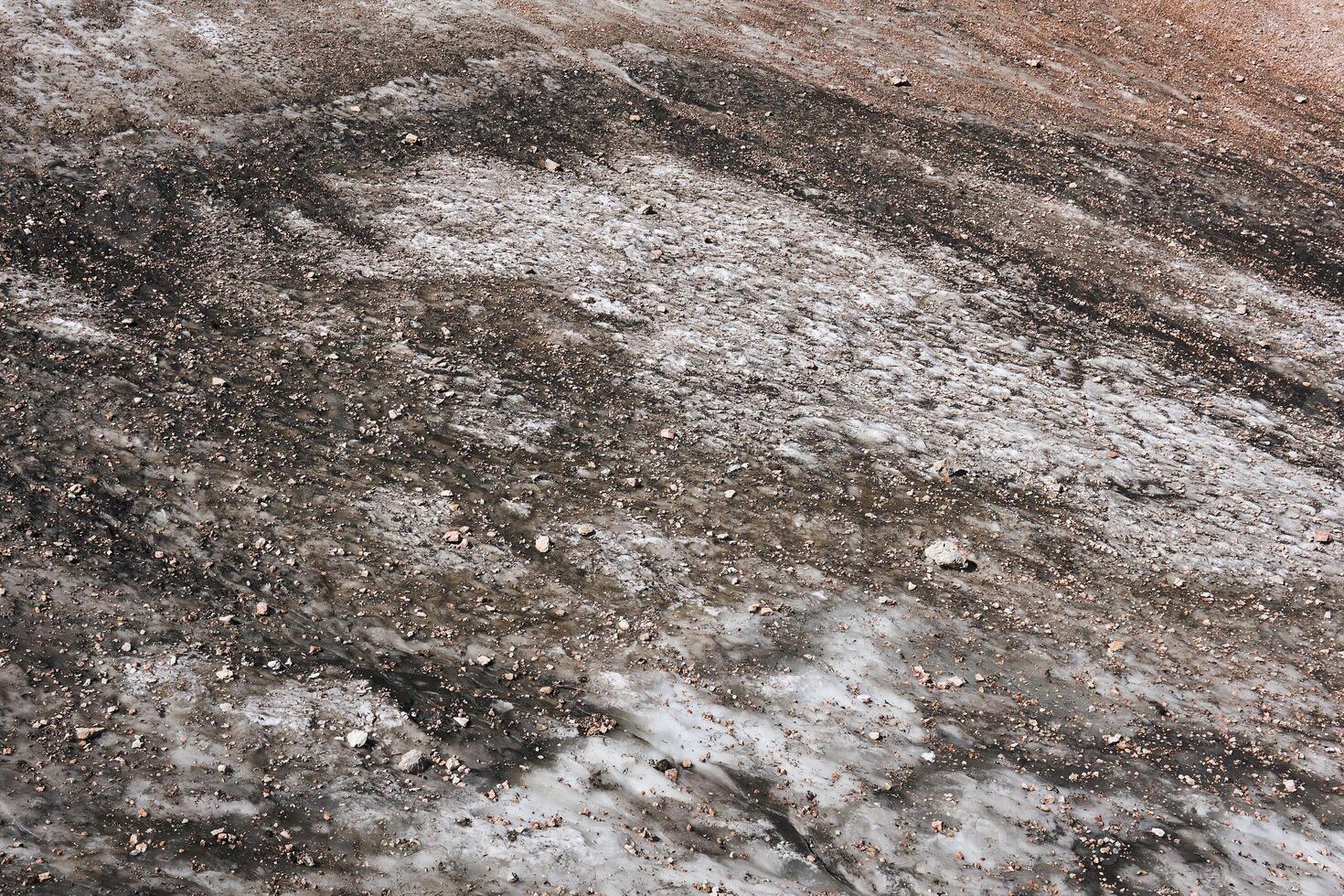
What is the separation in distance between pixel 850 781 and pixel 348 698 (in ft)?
6.88

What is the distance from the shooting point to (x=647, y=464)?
5418mm

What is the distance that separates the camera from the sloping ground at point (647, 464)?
3.81 metres

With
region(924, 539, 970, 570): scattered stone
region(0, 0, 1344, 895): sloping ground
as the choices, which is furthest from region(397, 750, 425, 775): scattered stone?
region(924, 539, 970, 570): scattered stone

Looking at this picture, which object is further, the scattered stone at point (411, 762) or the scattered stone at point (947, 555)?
the scattered stone at point (947, 555)

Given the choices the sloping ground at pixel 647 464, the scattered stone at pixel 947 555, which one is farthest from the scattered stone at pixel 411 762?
the scattered stone at pixel 947 555

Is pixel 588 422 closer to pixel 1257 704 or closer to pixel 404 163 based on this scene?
pixel 404 163

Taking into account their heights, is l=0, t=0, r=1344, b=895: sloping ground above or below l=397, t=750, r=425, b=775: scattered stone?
above

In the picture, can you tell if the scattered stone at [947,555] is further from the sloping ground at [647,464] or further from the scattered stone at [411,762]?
the scattered stone at [411,762]

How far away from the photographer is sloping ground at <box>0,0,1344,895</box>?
381cm

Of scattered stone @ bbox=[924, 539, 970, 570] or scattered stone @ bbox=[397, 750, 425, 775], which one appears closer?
scattered stone @ bbox=[397, 750, 425, 775]

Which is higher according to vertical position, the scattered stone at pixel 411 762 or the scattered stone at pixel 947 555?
the scattered stone at pixel 947 555

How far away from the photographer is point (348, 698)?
403 cm

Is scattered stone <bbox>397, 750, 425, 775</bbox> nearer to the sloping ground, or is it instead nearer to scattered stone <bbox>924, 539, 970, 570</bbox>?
the sloping ground

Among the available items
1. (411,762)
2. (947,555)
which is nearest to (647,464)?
(947,555)
